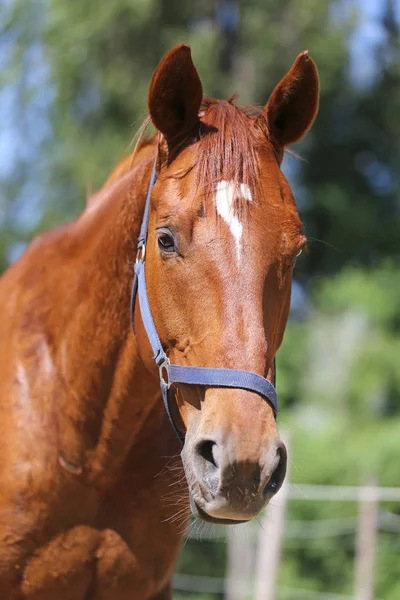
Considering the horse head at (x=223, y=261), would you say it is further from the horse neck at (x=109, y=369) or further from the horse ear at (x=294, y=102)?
the horse neck at (x=109, y=369)

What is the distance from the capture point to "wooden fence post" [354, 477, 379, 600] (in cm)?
625

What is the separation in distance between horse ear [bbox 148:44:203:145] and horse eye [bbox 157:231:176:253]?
0.37m

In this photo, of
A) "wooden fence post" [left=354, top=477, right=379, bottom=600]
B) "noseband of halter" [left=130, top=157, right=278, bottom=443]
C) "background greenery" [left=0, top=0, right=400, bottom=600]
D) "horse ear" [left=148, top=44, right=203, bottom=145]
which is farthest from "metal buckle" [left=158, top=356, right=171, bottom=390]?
"background greenery" [left=0, top=0, right=400, bottom=600]

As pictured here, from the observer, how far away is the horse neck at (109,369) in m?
2.78

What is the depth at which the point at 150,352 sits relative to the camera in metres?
2.51

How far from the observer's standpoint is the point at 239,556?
11.0 m

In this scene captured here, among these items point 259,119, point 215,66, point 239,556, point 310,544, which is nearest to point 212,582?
point 239,556

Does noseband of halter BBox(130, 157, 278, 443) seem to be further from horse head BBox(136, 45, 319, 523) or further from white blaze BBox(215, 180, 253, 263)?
white blaze BBox(215, 180, 253, 263)

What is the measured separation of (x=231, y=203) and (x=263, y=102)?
479 inches

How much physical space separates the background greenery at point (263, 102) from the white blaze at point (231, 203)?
9668 millimetres

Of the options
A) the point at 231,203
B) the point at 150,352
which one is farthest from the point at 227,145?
the point at 150,352

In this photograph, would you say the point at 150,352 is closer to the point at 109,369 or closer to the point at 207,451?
the point at 109,369

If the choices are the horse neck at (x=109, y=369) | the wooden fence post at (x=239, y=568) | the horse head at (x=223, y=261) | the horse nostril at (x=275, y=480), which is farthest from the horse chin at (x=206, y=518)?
the wooden fence post at (x=239, y=568)

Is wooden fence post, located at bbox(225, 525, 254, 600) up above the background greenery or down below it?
below
